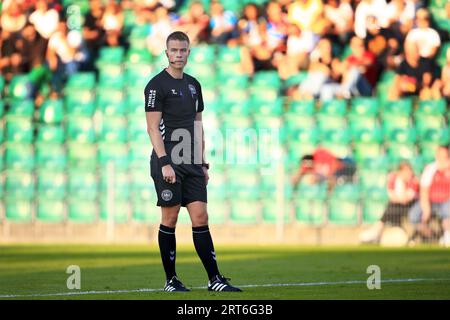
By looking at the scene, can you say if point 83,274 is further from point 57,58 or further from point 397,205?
point 57,58

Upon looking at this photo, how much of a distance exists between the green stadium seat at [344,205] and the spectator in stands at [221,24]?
396 centimetres

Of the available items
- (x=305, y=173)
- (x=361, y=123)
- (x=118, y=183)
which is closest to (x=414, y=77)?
(x=361, y=123)

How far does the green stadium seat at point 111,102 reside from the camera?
2175 cm

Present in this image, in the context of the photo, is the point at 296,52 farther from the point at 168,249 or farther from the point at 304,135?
the point at 168,249

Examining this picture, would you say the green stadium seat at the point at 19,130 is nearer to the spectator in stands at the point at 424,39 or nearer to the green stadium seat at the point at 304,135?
the green stadium seat at the point at 304,135

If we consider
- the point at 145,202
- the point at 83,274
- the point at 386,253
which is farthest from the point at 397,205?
the point at 83,274

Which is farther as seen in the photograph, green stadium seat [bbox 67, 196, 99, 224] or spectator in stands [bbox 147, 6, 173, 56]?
spectator in stands [bbox 147, 6, 173, 56]

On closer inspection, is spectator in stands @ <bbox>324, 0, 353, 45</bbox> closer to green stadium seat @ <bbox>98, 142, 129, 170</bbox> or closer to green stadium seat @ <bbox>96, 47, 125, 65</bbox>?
green stadium seat @ <bbox>96, 47, 125, 65</bbox>

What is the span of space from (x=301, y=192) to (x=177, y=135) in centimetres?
1121

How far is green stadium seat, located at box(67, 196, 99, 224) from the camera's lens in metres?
21.0

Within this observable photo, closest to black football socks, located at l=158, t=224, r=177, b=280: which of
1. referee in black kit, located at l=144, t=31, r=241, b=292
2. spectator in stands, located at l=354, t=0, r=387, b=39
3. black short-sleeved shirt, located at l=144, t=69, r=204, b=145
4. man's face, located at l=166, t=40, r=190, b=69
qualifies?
referee in black kit, located at l=144, t=31, r=241, b=292

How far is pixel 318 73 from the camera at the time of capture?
21344 millimetres

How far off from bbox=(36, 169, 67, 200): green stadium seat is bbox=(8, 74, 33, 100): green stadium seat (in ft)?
5.41

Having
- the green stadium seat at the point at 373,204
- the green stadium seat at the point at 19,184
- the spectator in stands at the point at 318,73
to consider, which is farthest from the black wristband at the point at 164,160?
the green stadium seat at the point at 19,184
